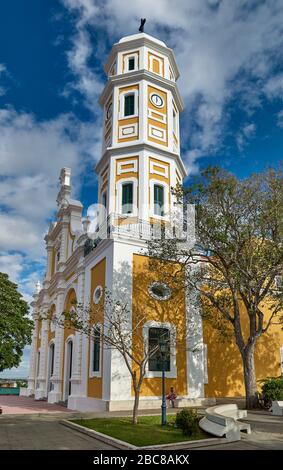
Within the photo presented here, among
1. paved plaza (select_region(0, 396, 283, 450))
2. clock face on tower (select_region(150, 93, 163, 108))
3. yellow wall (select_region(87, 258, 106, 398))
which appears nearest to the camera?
paved plaza (select_region(0, 396, 283, 450))

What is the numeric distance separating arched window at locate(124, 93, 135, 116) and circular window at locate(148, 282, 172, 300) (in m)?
10.3

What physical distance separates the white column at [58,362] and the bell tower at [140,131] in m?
7.28

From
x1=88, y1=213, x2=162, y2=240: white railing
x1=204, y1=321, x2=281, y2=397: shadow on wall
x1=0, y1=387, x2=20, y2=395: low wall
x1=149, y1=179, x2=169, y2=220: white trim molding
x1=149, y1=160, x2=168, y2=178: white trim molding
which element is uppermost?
x1=149, y1=160, x2=168, y2=178: white trim molding

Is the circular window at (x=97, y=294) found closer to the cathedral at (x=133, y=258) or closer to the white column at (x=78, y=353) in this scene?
the cathedral at (x=133, y=258)

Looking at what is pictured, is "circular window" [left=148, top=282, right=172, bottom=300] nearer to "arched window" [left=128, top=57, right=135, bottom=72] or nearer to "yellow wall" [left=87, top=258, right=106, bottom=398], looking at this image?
"yellow wall" [left=87, top=258, right=106, bottom=398]

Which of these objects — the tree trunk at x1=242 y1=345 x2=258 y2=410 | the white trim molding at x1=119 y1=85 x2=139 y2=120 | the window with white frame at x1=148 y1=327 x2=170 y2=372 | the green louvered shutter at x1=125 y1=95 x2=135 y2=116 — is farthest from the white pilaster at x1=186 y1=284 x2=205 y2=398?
the green louvered shutter at x1=125 y1=95 x2=135 y2=116

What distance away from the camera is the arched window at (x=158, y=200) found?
70.8ft

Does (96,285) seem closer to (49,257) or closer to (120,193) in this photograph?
(120,193)

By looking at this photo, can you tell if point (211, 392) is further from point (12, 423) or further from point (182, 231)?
point (12, 423)

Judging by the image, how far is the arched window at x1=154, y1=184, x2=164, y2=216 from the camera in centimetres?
2158

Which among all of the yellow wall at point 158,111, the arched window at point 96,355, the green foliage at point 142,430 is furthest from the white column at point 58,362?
the green foliage at point 142,430
